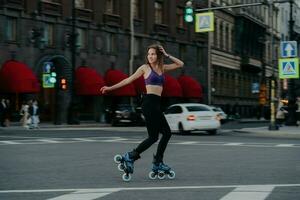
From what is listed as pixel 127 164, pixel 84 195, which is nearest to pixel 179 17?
pixel 127 164

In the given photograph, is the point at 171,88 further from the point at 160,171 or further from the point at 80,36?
the point at 160,171

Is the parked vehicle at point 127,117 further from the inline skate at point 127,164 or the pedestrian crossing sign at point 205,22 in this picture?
the inline skate at point 127,164

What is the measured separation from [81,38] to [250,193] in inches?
1508

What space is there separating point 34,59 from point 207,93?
24350 mm

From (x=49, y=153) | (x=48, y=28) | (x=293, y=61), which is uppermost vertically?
Answer: (x=48, y=28)

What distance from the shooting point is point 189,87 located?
56062 millimetres

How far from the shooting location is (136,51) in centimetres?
5088

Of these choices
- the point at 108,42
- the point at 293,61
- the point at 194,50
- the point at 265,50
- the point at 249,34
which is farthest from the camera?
the point at 265,50

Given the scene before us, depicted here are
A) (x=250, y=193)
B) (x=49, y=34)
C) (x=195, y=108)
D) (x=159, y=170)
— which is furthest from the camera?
→ (x=49, y=34)

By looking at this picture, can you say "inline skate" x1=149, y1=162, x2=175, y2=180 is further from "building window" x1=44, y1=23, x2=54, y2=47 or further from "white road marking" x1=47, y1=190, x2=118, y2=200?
"building window" x1=44, y1=23, x2=54, y2=47

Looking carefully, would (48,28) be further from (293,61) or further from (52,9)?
(293,61)

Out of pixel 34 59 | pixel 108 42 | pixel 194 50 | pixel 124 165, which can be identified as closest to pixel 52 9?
pixel 34 59

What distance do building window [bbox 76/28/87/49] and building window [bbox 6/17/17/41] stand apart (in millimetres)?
6315

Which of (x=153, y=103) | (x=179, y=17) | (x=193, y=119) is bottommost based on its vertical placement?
(x=193, y=119)
